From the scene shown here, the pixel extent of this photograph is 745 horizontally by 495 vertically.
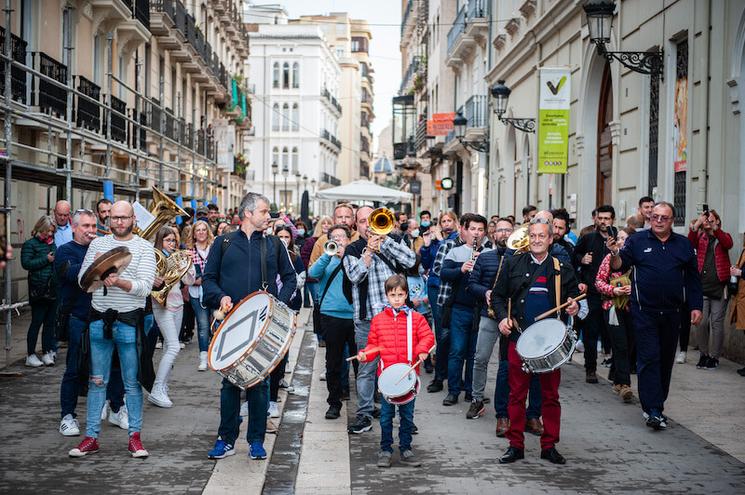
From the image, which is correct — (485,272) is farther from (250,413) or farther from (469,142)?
(469,142)

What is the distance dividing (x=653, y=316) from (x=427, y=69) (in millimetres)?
44342

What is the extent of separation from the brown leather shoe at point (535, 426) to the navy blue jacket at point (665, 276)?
1.36 metres

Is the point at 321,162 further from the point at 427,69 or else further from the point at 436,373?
the point at 436,373

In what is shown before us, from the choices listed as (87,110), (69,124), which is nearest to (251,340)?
(69,124)

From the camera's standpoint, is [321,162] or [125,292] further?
[321,162]

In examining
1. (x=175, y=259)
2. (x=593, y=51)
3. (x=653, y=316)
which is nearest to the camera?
(x=653, y=316)

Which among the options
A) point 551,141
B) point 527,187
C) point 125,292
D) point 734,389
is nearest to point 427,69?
point 527,187

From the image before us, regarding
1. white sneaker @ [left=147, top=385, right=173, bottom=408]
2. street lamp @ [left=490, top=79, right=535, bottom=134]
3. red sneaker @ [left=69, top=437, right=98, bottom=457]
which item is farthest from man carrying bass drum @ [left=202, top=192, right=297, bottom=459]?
street lamp @ [left=490, top=79, right=535, bottom=134]

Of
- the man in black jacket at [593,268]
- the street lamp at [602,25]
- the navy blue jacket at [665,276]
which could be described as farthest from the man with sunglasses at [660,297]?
the street lamp at [602,25]

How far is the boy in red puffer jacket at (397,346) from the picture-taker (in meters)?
7.34

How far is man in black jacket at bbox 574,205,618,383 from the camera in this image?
10984mm

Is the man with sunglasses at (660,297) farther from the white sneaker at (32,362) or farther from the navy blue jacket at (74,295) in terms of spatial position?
the white sneaker at (32,362)

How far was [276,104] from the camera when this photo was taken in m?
86.2

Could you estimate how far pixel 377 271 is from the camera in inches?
340
